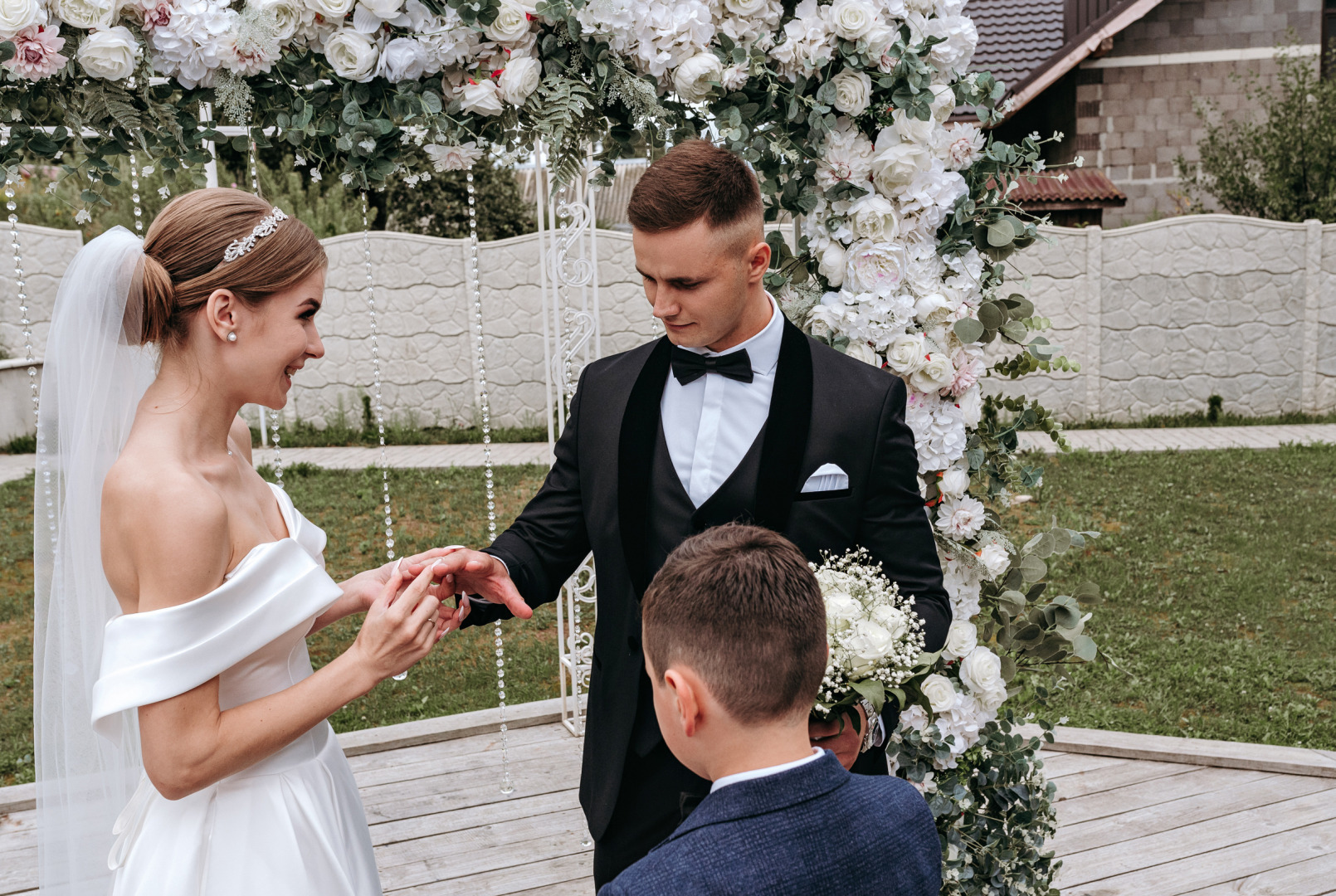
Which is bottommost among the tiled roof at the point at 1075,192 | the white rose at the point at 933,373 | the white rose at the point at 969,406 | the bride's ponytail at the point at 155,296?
the white rose at the point at 969,406

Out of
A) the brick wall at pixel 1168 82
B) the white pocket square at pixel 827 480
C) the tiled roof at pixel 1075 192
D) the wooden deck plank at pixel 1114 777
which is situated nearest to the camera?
the white pocket square at pixel 827 480

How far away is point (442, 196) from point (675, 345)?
1421cm

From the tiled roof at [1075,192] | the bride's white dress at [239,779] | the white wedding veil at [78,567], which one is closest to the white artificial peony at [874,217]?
the bride's white dress at [239,779]

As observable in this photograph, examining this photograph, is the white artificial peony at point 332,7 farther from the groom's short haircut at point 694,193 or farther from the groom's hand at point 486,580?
the groom's hand at point 486,580

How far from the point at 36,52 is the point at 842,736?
7.80 ft

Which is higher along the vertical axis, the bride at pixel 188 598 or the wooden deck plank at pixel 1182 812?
the bride at pixel 188 598

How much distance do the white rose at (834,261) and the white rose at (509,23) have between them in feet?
3.52

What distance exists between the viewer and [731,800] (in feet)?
4.97

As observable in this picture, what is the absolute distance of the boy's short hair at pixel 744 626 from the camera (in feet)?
5.10

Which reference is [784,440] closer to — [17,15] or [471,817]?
[17,15]

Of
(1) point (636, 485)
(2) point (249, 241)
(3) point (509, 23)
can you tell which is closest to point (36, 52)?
(2) point (249, 241)

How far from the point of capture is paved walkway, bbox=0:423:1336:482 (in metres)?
10.4

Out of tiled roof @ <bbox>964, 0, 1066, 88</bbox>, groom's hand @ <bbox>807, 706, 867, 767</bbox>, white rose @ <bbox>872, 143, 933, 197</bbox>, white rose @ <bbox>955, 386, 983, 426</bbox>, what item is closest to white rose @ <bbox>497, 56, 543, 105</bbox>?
white rose @ <bbox>872, 143, 933, 197</bbox>

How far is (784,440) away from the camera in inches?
96.5
